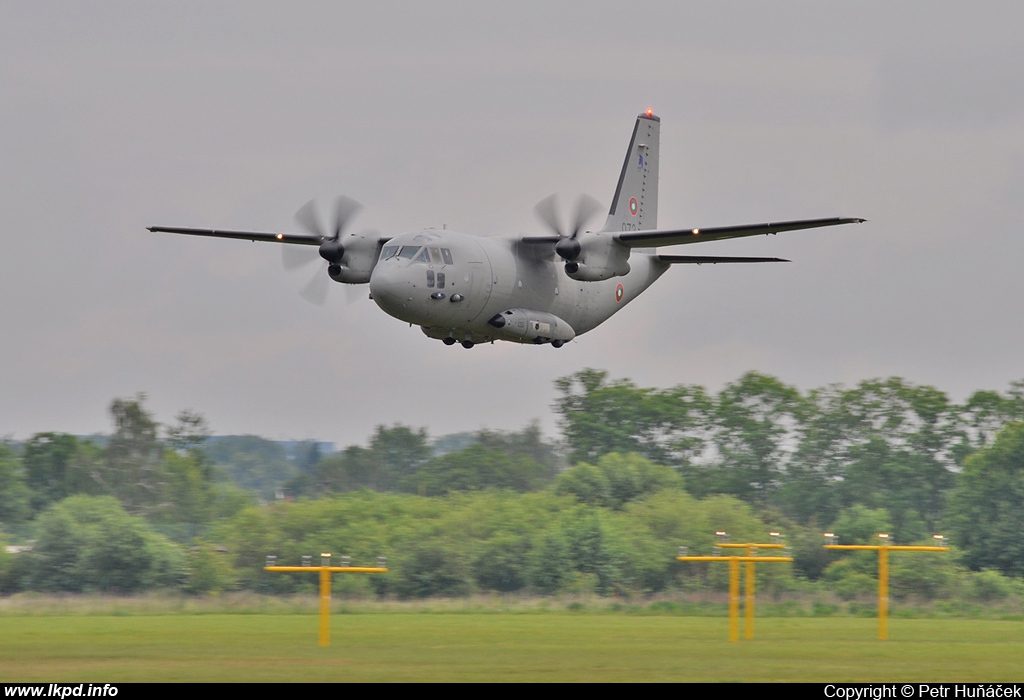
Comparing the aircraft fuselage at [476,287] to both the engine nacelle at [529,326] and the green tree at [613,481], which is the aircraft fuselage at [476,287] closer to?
the engine nacelle at [529,326]

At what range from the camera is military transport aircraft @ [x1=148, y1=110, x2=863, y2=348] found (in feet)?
92.1

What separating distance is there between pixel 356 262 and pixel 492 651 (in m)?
12.3

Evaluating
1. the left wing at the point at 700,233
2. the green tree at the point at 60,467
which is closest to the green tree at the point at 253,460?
the green tree at the point at 60,467

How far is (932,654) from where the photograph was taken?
75.5ft

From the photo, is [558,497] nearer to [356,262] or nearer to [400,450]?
[400,450]

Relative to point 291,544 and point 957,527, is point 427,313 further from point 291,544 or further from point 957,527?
point 957,527

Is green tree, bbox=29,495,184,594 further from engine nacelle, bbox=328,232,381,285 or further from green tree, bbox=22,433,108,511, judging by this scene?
engine nacelle, bbox=328,232,381,285

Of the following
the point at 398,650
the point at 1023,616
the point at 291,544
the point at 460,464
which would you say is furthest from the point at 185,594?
the point at 1023,616

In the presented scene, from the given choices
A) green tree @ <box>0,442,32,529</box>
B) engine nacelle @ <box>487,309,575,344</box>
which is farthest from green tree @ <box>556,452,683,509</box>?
green tree @ <box>0,442,32,529</box>

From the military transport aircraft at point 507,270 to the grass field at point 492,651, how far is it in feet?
21.7

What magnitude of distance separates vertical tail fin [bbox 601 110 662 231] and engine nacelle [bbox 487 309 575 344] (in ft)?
16.3

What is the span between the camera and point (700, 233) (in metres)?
29.3

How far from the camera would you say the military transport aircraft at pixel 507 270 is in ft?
92.1
